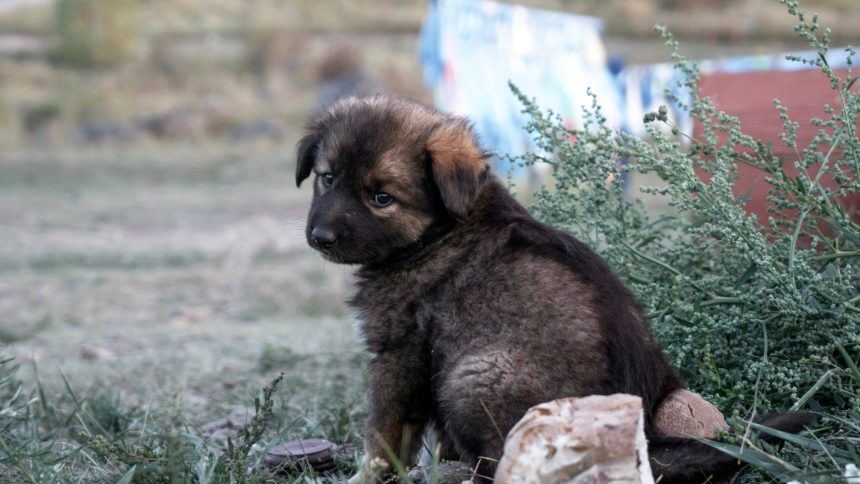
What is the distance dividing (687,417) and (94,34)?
20298 mm

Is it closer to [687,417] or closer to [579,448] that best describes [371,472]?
[579,448]

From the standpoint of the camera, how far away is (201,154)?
48.8 feet

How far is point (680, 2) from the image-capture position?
2659 cm

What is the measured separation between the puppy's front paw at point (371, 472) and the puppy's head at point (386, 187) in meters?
0.64

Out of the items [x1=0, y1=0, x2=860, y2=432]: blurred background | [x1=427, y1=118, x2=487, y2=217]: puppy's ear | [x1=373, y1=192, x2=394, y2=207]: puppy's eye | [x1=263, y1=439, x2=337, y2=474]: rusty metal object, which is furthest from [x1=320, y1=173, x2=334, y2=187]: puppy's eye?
A: [x1=263, y1=439, x2=337, y2=474]: rusty metal object

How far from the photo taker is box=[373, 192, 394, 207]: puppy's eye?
297 cm

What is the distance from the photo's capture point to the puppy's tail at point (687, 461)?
2.48 m

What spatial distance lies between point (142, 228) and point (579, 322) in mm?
7771

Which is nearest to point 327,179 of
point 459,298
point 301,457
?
point 459,298

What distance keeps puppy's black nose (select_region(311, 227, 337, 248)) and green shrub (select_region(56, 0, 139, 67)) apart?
19.3 m

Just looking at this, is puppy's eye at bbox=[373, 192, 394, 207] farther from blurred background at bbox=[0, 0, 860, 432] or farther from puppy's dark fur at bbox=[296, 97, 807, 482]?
blurred background at bbox=[0, 0, 860, 432]

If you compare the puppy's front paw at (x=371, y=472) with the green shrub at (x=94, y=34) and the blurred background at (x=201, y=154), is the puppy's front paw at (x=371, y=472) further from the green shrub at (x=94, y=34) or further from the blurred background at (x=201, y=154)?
the green shrub at (x=94, y=34)

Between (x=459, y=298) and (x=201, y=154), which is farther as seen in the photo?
(x=201, y=154)

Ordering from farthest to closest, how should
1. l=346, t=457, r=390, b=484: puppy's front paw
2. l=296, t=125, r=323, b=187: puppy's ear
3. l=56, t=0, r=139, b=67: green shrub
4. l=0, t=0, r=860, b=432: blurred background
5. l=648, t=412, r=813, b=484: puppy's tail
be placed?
l=56, t=0, r=139, b=67: green shrub, l=0, t=0, r=860, b=432: blurred background, l=296, t=125, r=323, b=187: puppy's ear, l=648, t=412, r=813, b=484: puppy's tail, l=346, t=457, r=390, b=484: puppy's front paw
